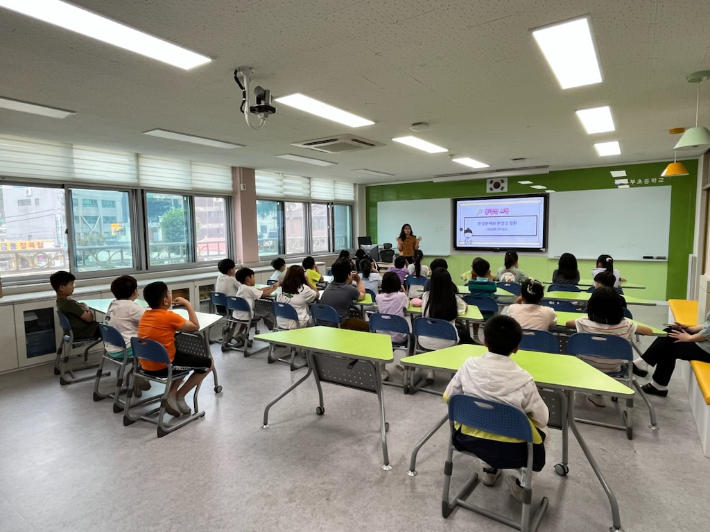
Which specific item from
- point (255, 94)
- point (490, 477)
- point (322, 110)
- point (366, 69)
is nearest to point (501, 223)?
point (322, 110)

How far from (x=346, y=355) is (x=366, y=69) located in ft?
6.94

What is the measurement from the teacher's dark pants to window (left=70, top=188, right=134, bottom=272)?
7171 millimetres

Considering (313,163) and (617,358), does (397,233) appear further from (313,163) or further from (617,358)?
(617,358)

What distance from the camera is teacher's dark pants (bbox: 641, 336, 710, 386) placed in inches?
133

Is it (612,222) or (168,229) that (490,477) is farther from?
(612,222)

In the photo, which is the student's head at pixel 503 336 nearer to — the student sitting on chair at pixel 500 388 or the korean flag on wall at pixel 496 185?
the student sitting on chair at pixel 500 388

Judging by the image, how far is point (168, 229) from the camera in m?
7.36

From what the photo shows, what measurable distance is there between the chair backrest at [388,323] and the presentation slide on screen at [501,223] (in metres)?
6.72

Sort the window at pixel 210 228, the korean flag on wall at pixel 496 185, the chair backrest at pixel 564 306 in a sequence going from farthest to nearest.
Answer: the korean flag on wall at pixel 496 185
the window at pixel 210 228
the chair backrest at pixel 564 306

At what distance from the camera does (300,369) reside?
4.74m

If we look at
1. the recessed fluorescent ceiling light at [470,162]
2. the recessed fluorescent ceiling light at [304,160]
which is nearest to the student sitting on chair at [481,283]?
the recessed fluorescent ceiling light at [470,162]

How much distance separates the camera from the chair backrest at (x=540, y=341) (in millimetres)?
3123

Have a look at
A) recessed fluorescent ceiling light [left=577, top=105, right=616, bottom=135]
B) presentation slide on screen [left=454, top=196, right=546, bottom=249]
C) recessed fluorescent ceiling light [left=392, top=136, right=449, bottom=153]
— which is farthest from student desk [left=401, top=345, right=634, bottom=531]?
presentation slide on screen [left=454, top=196, right=546, bottom=249]

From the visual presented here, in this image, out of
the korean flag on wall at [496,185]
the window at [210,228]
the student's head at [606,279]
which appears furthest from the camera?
the korean flag on wall at [496,185]
